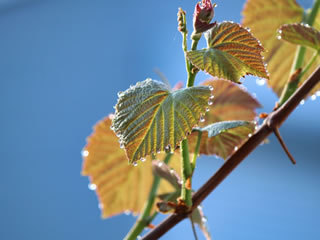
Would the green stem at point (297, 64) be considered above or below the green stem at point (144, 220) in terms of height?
above

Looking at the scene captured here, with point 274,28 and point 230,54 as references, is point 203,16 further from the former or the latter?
point 274,28

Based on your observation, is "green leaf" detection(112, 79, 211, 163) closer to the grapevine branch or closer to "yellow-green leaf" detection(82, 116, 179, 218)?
the grapevine branch

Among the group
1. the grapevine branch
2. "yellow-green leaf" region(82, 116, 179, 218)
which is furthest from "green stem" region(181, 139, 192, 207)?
"yellow-green leaf" region(82, 116, 179, 218)

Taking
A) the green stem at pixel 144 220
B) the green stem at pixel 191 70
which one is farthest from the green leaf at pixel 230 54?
the green stem at pixel 144 220

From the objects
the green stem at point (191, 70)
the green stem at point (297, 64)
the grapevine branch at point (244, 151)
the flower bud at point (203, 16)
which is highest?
the flower bud at point (203, 16)

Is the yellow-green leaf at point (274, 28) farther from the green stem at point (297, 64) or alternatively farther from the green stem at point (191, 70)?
the green stem at point (191, 70)

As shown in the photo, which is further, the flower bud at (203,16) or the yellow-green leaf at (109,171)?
the yellow-green leaf at (109,171)
